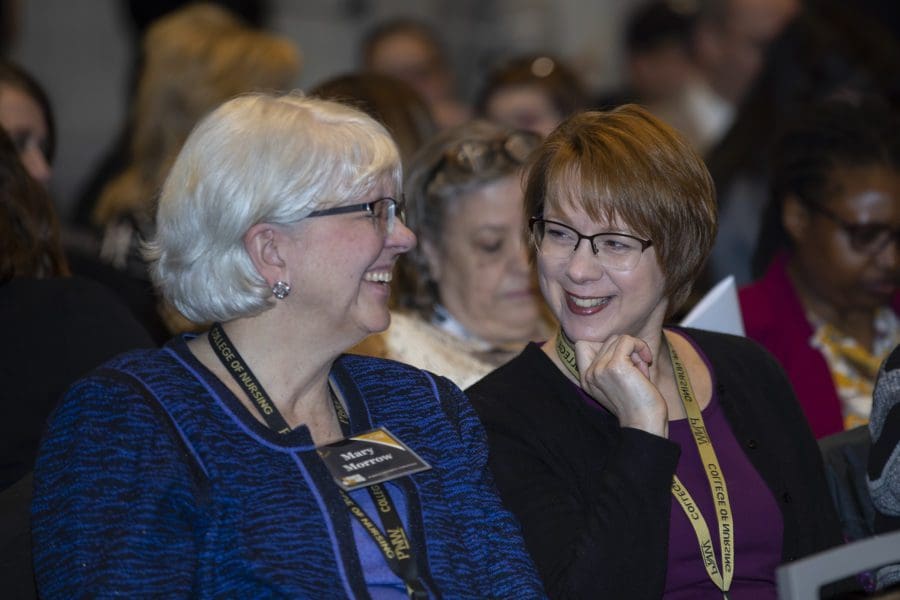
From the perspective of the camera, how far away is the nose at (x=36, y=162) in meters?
4.02

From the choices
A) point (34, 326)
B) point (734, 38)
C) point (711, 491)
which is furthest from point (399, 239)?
point (734, 38)

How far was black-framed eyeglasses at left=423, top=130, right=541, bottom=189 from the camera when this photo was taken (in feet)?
11.8

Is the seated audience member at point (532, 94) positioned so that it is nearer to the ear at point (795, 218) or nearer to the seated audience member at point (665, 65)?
the ear at point (795, 218)

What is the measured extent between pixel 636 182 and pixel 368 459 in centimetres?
78

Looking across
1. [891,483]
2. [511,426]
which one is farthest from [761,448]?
[511,426]

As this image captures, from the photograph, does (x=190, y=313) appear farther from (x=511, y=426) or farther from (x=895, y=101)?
(x=895, y=101)

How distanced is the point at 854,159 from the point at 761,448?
1.41 m

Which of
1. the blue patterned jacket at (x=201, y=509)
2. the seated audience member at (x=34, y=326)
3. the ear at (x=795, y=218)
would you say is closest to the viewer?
the blue patterned jacket at (x=201, y=509)

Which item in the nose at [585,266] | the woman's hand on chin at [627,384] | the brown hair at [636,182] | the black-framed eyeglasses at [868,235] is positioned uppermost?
the brown hair at [636,182]

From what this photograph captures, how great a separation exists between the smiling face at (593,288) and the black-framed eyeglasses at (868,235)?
4.19 feet

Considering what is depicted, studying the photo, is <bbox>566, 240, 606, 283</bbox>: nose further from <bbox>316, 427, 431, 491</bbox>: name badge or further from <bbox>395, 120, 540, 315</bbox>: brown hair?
<bbox>395, 120, 540, 315</bbox>: brown hair

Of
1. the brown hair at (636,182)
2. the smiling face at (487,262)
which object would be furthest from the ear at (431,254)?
the brown hair at (636,182)

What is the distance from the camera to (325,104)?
2.54 meters

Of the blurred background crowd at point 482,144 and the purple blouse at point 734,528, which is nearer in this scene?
the purple blouse at point 734,528
